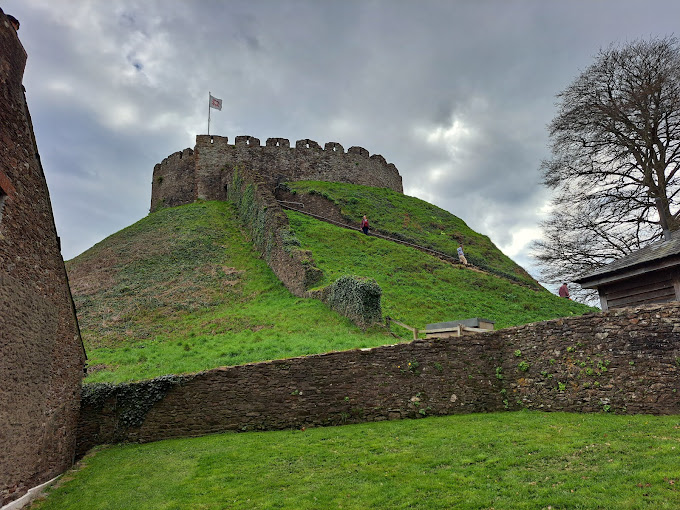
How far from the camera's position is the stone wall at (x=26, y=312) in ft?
29.6

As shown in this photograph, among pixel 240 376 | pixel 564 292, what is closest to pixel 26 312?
pixel 240 376

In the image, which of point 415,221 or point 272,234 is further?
point 415,221

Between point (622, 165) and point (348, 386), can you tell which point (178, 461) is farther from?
point (622, 165)

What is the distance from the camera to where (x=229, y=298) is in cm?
2478

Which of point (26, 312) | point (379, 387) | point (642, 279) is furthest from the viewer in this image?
point (642, 279)

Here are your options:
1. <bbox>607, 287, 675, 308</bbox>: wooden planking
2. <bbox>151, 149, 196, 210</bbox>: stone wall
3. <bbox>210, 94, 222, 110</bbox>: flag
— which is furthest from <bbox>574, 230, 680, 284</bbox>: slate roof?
<bbox>210, 94, 222, 110</bbox>: flag

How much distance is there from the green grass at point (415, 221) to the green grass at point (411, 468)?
78.3 feet

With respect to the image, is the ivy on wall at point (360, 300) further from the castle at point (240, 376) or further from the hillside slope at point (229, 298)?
the castle at point (240, 376)

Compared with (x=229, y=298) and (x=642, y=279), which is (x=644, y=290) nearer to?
(x=642, y=279)

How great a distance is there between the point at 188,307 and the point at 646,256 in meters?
19.9

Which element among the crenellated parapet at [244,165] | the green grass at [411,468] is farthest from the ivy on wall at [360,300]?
the crenellated parapet at [244,165]

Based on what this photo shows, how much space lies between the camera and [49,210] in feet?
36.1

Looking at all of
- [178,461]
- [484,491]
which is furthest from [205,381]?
[484,491]

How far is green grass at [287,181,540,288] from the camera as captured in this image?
113ft
